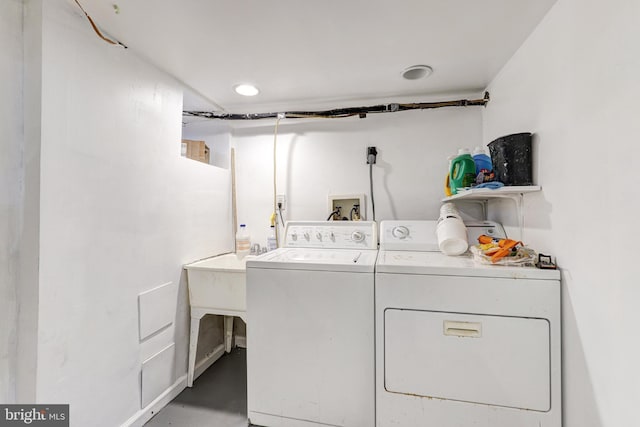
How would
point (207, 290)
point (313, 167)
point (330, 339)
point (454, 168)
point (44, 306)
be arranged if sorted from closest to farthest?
point (44, 306)
point (330, 339)
point (454, 168)
point (207, 290)
point (313, 167)

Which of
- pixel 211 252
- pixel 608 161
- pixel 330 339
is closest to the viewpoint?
pixel 608 161

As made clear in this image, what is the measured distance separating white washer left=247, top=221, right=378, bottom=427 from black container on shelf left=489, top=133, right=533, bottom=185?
80 cm

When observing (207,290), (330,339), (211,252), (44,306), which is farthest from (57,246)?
(330,339)

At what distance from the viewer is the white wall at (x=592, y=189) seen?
29.3 inches

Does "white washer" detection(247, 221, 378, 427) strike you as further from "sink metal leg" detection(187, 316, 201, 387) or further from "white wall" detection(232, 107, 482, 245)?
"white wall" detection(232, 107, 482, 245)

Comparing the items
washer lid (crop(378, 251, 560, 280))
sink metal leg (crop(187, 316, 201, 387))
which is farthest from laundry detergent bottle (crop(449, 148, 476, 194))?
sink metal leg (crop(187, 316, 201, 387))

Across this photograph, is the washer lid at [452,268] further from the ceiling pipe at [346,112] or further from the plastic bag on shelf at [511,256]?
the ceiling pipe at [346,112]

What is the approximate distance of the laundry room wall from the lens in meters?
1.03

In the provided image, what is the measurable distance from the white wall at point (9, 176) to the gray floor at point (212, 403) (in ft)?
2.55

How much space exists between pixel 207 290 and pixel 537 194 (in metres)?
1.95

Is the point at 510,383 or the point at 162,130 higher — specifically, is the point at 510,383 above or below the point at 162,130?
below

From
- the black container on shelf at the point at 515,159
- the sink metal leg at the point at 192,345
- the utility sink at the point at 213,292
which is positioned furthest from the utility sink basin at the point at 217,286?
the black container on shelf at the point at 515,159

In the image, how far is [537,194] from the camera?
47.7 inches

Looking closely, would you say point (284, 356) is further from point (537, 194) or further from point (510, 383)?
point (537, 194)
